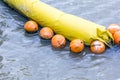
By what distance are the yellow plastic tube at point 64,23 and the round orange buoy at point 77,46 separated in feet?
0.42

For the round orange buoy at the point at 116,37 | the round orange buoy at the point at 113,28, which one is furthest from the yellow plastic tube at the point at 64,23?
the round orange buoy at the point at 113,28

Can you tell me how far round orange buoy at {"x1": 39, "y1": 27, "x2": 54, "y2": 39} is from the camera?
14.8 ft

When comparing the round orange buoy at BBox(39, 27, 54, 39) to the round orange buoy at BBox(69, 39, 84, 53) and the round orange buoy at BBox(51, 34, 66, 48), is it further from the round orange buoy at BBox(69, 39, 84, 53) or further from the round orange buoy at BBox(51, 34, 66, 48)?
the round orange buoy at BBox(69, 39, 84, 53)

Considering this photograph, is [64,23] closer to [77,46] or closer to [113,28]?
[77,46]

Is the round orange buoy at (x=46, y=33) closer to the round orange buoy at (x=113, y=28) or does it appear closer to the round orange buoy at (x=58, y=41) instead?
the round orange buoy at (x=58, y=41)

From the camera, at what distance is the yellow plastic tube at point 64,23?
13.8 feet

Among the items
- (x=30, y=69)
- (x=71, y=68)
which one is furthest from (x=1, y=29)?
(x=71, y=68)

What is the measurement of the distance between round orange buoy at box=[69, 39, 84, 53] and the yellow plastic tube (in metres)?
0.13

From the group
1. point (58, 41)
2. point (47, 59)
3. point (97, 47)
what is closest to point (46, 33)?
point (58, 41)

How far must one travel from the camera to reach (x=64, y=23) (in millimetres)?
4453

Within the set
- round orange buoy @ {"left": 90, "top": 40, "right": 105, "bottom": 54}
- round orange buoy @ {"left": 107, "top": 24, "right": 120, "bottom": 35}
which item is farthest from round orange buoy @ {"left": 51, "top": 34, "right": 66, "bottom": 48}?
round orange buoy @ {"left": 107, "top": 24, "right": 120, "bottom": 35}

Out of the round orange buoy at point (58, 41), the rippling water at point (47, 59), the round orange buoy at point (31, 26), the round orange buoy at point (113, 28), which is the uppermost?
the round orange buoy at point (113, 28)

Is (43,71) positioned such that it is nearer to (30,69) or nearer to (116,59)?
(30,69)

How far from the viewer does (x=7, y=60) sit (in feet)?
13.5
